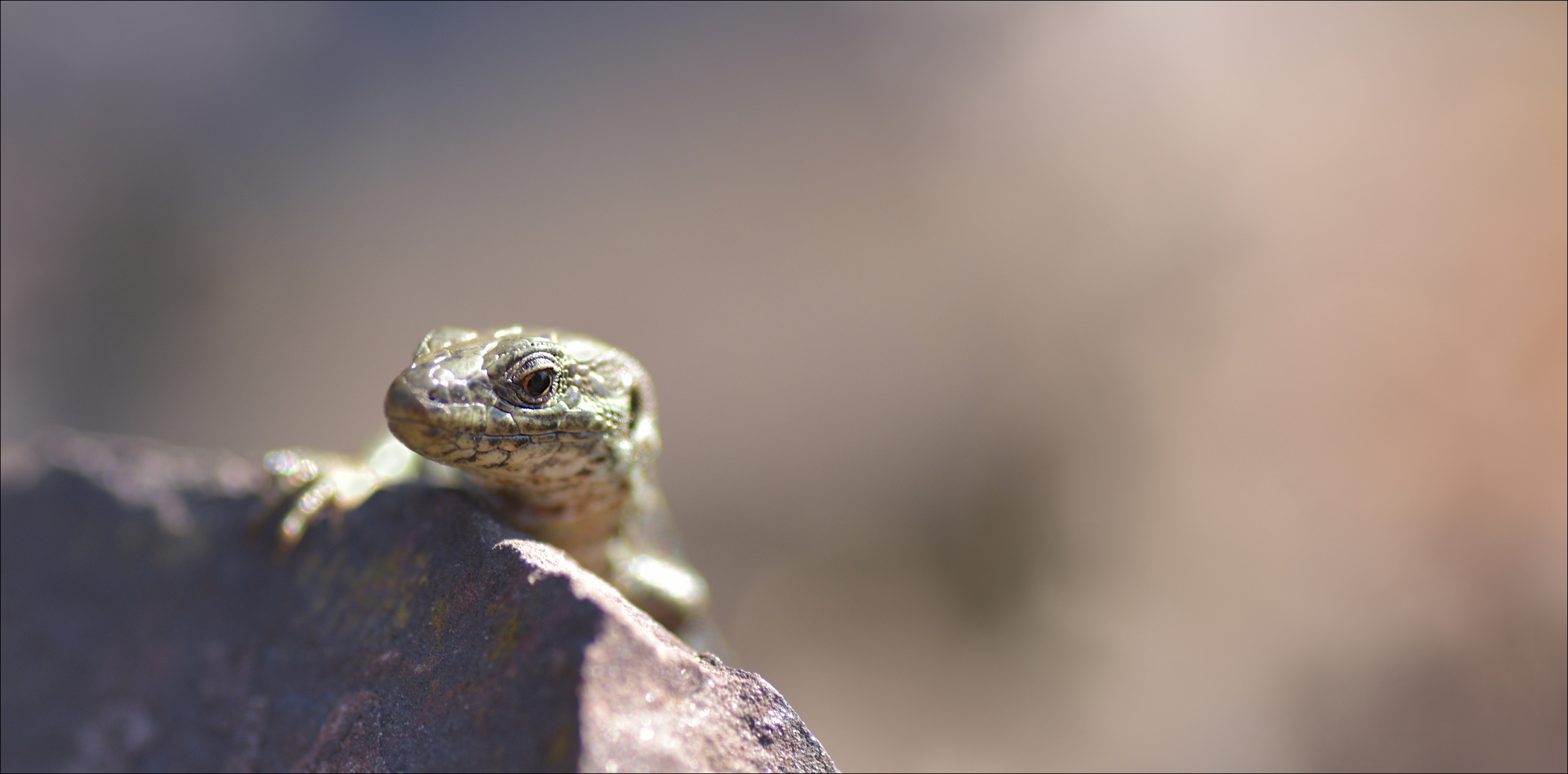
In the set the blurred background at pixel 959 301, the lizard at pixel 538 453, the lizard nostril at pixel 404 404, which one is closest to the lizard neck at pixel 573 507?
the lizard at pixel 538 453

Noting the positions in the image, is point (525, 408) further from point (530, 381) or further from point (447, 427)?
point (447, 427)

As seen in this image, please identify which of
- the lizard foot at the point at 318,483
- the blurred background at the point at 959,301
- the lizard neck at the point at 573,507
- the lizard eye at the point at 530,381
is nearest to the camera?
the lizard eye at the point at 530,381

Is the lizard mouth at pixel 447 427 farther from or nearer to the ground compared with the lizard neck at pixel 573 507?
nearer to the ground

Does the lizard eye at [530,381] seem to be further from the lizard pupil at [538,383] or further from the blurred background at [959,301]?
the blurred background at [959,301]

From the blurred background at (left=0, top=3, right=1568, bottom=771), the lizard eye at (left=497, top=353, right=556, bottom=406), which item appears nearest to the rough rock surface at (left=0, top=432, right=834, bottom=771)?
the lizard eye at (left=497, top=353, right=556, bottom=406)

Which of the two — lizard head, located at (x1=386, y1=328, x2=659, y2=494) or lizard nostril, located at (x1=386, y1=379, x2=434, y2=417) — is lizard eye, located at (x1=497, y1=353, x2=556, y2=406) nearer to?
lizard head, located at (x1=386, y1=328, x2=659, y2=494)

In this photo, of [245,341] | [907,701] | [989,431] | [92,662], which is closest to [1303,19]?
[989,431]
